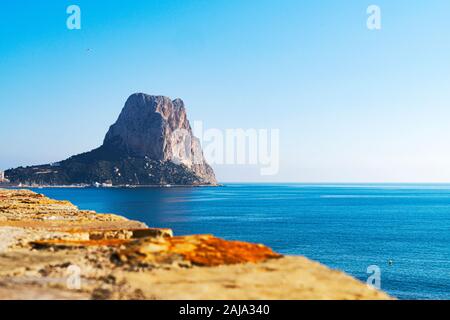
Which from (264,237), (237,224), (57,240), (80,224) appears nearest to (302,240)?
(264,237)

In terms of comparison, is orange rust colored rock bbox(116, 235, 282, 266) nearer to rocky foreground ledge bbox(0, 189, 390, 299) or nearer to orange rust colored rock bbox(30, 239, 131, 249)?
rocky foreground ledge bbox(0, 189, 390, 299)

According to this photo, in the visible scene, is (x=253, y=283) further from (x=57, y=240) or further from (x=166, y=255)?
(x=57, y=240)

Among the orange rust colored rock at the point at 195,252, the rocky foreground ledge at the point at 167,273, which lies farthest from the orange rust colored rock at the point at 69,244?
the orange rust colored rock at the point at 195,252

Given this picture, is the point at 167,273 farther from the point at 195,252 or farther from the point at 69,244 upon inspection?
the point at 69,244

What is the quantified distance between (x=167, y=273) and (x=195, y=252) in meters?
2.11

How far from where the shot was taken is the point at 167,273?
1239cm

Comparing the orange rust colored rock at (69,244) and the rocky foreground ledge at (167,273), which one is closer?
the rocky foreground ledge at (167,273)

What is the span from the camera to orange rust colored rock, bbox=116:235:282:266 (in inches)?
535

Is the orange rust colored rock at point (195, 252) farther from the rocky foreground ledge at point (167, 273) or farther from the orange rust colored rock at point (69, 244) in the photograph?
the orange rust colored rock at point (69, 244)

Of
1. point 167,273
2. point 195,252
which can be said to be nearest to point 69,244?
point 195,252

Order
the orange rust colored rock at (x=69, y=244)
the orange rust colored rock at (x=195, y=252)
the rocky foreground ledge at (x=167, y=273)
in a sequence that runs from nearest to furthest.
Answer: the rocky foreground ledge at (x=167, y=273)
the orange rust colored rock at (x=195, y=252)
the orange rust colored rock at (x=69, y=244)

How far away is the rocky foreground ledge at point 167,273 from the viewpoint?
1106cm
